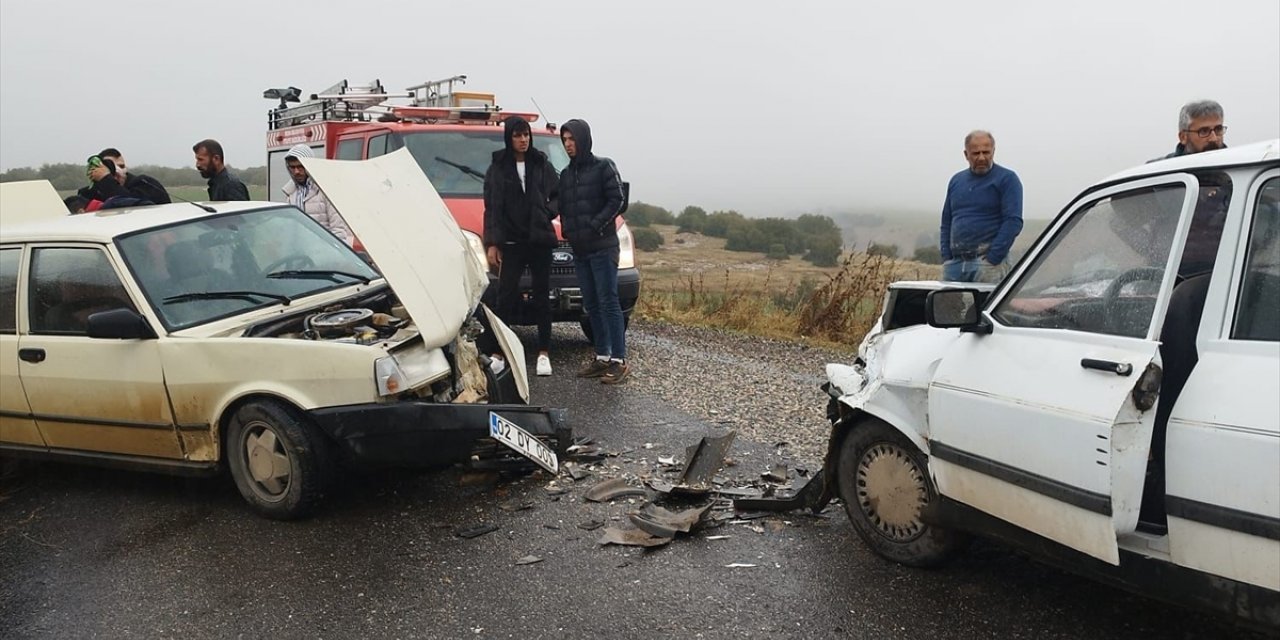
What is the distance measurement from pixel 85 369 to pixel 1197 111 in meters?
6.24

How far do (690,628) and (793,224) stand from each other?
3641 centimetres

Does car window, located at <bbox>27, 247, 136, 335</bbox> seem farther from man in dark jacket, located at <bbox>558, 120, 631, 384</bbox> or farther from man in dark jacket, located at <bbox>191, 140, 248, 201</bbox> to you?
man in dark jacket, located at <bbox>558, 120, 631, 384</bbox>

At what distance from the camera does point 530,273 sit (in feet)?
26.1

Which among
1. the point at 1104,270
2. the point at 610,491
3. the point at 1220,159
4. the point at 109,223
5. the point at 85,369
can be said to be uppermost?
the point at 1220,159

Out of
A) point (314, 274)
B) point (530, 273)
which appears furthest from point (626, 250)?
point (314, 274)

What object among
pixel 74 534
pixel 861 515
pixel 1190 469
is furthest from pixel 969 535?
pixel 74 534

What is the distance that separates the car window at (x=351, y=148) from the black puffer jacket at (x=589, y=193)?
311 centimetres

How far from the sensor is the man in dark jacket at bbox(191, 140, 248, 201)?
796cm

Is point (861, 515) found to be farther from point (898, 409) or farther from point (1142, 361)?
point (1142, 361)

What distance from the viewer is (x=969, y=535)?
Answer: 377cm

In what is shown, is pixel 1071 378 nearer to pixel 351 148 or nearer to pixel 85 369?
pixel 85 369

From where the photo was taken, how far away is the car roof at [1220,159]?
2768mm

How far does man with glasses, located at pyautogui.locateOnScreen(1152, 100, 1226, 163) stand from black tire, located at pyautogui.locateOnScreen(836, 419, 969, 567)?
2.73m

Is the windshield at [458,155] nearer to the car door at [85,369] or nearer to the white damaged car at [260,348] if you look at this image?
the white damaged car at [260,348]
